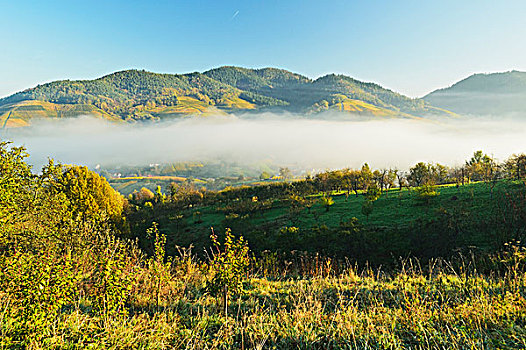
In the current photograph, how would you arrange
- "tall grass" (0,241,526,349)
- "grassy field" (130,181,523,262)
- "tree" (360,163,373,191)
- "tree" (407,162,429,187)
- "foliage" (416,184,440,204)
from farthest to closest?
1. "tree" (360,163,373,191)
2. "tree" (407,162,429,187)
3. "foliage" (416,184,440,204)
4. "grassy field" (130,181,523,262)
5. "tall grass" (0,241,526,349)

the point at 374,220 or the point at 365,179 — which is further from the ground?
the point at 365,179

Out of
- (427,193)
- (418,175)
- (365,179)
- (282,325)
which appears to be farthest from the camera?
(365,179)

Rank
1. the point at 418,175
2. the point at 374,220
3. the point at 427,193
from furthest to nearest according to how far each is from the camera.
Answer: the point at 418,175, the point at 427,193, the point at 374,220

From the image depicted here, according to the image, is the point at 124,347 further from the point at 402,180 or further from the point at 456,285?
the point at 402,180

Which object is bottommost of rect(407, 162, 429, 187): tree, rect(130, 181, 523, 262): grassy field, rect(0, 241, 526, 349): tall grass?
rect(130, 181, 523, 262): grassy field

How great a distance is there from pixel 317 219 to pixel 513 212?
60.9 ft

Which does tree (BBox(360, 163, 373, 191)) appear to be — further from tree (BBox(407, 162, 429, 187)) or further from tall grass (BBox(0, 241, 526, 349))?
tall grass (BBox(0, 241, 526, 349))

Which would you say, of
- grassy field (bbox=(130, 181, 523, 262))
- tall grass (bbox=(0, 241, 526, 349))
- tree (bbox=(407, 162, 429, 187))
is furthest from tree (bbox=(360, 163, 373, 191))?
tall grass (bbox=(0, 241, 526, 349))

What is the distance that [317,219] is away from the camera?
1328 inches

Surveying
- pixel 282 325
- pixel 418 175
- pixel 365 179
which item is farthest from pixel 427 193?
pixel 282 325

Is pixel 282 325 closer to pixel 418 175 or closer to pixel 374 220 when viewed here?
pixel 374 220

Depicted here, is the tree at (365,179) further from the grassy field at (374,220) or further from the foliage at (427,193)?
the foliage at (427,193)

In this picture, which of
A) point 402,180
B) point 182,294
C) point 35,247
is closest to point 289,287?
point 182,294

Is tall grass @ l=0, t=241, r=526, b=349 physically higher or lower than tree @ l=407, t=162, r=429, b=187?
higher
